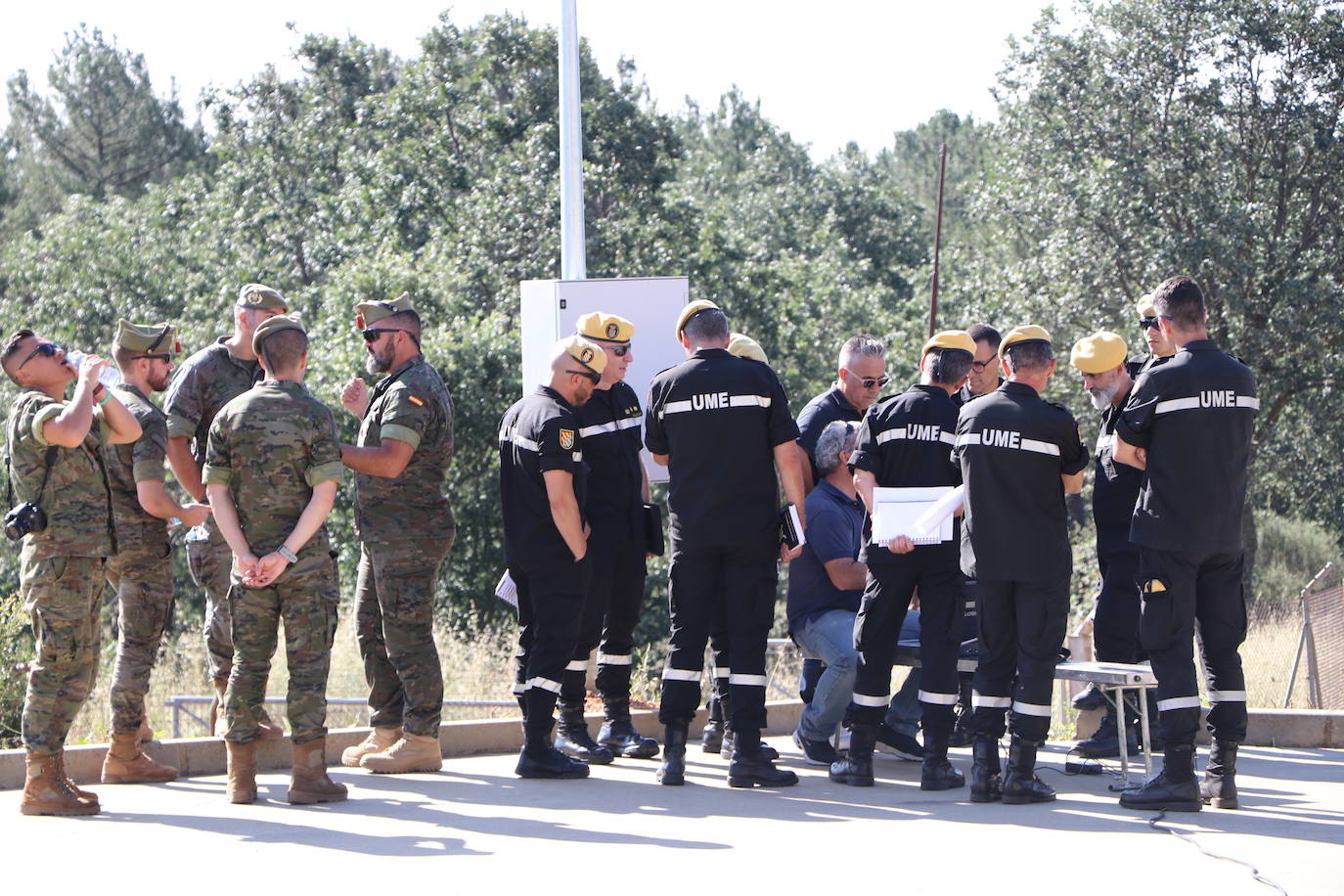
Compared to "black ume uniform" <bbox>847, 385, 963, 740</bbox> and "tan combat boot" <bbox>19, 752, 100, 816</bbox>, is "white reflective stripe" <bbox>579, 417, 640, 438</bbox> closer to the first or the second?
"black ume uniform" <bbox>847, 385, 963, 740</bbox>

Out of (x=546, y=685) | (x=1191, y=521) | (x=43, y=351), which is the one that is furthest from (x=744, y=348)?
(x=43, y=351)

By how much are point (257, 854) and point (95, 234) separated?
30.8 metres

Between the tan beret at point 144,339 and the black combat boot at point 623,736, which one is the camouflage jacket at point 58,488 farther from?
the black combat boot at point 623,736

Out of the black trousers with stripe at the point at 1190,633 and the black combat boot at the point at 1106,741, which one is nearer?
the black trousers with stripe at the point at 1190,633

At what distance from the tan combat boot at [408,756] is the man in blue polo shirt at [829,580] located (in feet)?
6.44

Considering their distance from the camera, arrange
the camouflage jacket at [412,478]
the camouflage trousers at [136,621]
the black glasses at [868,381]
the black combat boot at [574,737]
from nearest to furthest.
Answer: the camouflage trousers at [136,621] < the camouflage jacket at [412,478] < the black combat boot at [574,737] < the black glasses at [868,381]

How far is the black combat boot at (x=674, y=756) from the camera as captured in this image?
7.20 meters

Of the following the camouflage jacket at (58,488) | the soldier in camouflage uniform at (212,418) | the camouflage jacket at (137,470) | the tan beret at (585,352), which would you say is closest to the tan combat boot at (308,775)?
the soldier in camouflage uniform at (212,418)

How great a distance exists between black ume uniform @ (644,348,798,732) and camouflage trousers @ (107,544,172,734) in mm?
2470

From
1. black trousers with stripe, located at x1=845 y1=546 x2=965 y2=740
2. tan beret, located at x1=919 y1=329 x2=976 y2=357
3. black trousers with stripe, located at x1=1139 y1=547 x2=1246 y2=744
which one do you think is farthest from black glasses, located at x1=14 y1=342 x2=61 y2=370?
black trousers with stripe, located at x1=1139 y1=547 x2=1246 y2=744

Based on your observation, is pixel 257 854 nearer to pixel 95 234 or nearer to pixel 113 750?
pixel 113 750

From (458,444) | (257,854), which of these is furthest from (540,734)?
(458,444)

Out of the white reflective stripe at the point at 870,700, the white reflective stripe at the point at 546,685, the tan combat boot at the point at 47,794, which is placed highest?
the white reflective stripe at the point at 546,685

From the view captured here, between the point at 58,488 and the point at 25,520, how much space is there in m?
0.22
